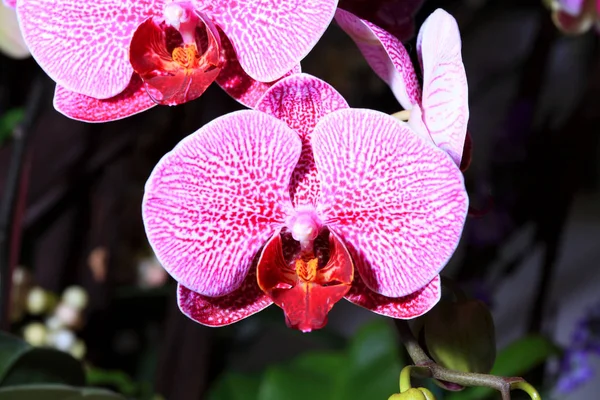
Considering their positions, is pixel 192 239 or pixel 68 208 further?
pixel 68 208

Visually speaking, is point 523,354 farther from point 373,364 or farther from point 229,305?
point 229,305

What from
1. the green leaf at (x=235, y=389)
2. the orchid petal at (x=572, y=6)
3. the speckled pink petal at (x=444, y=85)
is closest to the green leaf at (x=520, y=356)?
the green leaf at (x=235, y=389)

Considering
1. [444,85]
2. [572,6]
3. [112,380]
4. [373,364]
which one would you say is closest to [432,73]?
[444,85]

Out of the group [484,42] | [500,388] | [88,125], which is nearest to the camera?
[500,388]

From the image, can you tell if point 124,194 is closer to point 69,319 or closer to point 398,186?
point 69,319

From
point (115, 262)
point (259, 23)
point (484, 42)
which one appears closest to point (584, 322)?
point (115, 262)

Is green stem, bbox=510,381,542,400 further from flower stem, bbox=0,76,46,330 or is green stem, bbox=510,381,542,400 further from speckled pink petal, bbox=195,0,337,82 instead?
flower stem, bbox=0,76,46,330

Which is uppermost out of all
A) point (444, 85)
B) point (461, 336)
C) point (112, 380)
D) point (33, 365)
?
point (444, 85)
